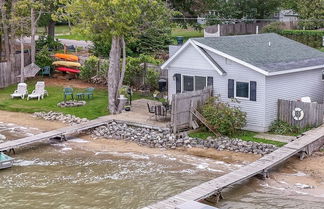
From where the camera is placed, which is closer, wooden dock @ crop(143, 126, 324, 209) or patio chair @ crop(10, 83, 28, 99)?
wooden dock @ crop(143, 126, 324, 209)

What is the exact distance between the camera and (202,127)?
23.0 m

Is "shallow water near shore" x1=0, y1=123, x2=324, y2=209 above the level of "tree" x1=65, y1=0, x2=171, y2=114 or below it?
below

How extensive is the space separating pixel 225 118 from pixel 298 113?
3.25m

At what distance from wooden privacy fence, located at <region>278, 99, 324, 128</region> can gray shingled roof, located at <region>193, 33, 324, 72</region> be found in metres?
1.68

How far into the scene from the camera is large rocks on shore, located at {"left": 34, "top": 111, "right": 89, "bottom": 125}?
84.4ft

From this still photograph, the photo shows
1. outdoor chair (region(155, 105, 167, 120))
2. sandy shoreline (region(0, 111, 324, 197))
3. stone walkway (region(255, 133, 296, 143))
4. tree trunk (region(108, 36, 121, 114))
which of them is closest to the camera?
sandy shoreline (region(0, 111, 324, 197))

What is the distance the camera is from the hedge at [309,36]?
43344 millimetres

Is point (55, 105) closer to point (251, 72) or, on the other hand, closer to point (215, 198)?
point (251, 72)

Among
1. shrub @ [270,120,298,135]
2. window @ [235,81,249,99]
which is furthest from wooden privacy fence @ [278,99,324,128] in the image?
window @ [235,81,249,99]

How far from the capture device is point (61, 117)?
87.2 ft

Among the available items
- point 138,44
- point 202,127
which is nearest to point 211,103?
point 202,127

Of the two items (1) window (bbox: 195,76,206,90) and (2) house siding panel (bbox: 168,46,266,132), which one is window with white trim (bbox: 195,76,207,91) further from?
(2) house siding panel (bbox: 168,46,266,132)

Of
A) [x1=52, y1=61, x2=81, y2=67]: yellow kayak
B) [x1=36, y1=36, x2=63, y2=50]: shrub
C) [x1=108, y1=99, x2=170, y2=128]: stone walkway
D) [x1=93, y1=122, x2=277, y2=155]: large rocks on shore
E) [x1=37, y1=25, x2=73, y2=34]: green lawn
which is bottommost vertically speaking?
[x1=93, y1=122, x2=277, y2=155]: large rocks on shore

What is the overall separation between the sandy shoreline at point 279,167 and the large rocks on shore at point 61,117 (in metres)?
0.46
